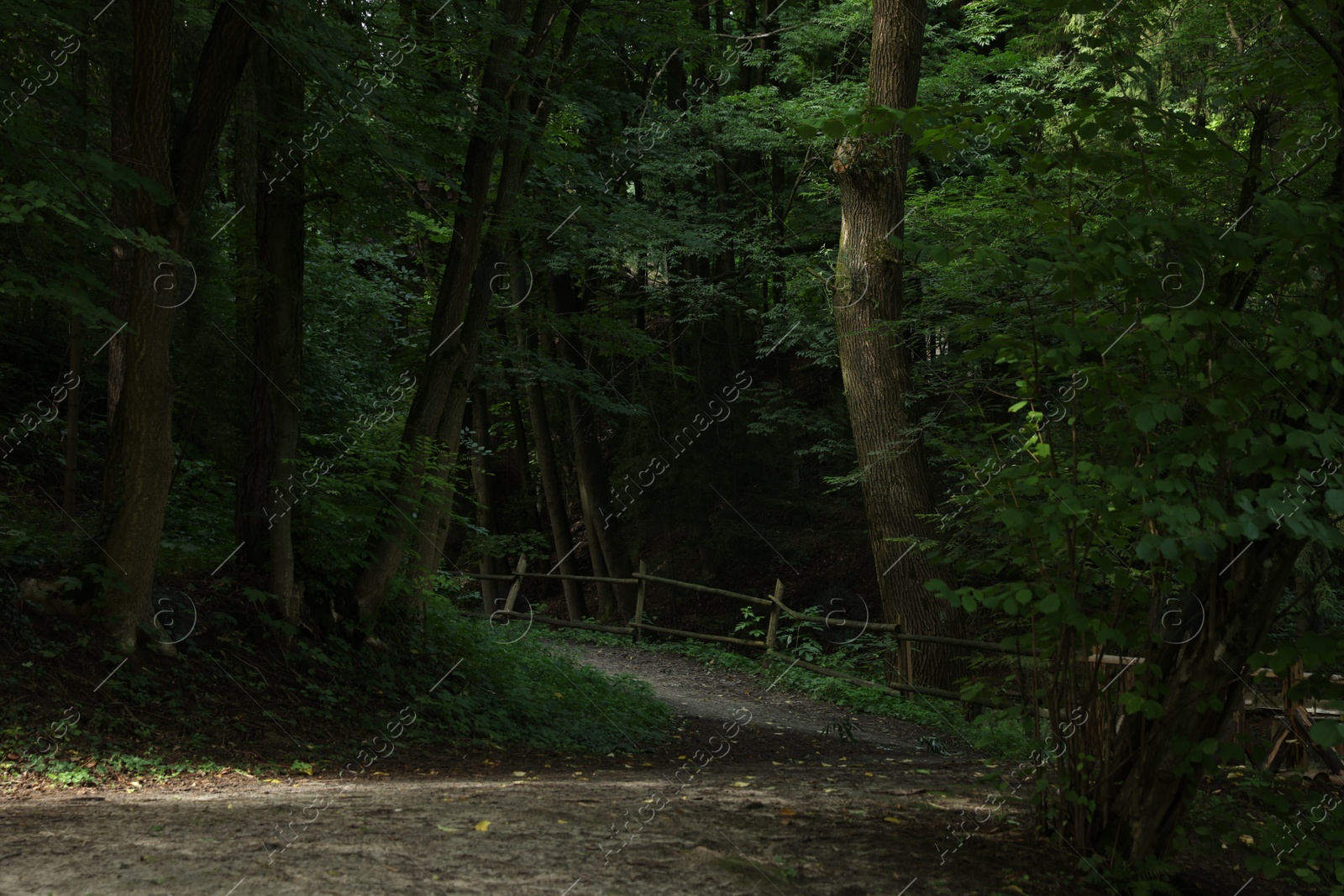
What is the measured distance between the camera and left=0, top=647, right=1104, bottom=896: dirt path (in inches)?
137

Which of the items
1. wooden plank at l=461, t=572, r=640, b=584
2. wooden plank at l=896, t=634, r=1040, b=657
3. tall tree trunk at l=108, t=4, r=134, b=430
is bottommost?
wooden plank at l=461, t=572, r=640, b=584

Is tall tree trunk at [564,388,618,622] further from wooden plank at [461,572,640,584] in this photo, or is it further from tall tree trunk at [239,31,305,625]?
tall tree trunk at [239,31,305,625]

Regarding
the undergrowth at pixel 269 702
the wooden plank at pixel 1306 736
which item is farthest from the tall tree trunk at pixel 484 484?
the wooden plank at pixel 1306 736

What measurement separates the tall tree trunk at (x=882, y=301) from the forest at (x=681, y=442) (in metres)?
0.05

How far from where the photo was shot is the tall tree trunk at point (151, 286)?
6.18 metres

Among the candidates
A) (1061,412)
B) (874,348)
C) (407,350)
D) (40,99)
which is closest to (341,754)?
(40,99)

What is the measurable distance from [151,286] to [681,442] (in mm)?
11861

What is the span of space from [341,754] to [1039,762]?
4679 millimetres

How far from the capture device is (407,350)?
15961 mm

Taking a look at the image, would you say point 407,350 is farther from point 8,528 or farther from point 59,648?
point 59,648

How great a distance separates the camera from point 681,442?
17.6 m

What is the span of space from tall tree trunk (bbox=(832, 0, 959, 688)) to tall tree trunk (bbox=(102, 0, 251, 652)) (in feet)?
17.6

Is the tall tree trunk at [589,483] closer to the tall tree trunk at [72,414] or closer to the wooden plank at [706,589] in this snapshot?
the wooden plank at [706,589]

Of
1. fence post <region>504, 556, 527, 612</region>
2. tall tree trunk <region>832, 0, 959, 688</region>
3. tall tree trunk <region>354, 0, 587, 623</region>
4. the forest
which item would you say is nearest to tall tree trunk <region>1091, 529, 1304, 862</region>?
the forest
